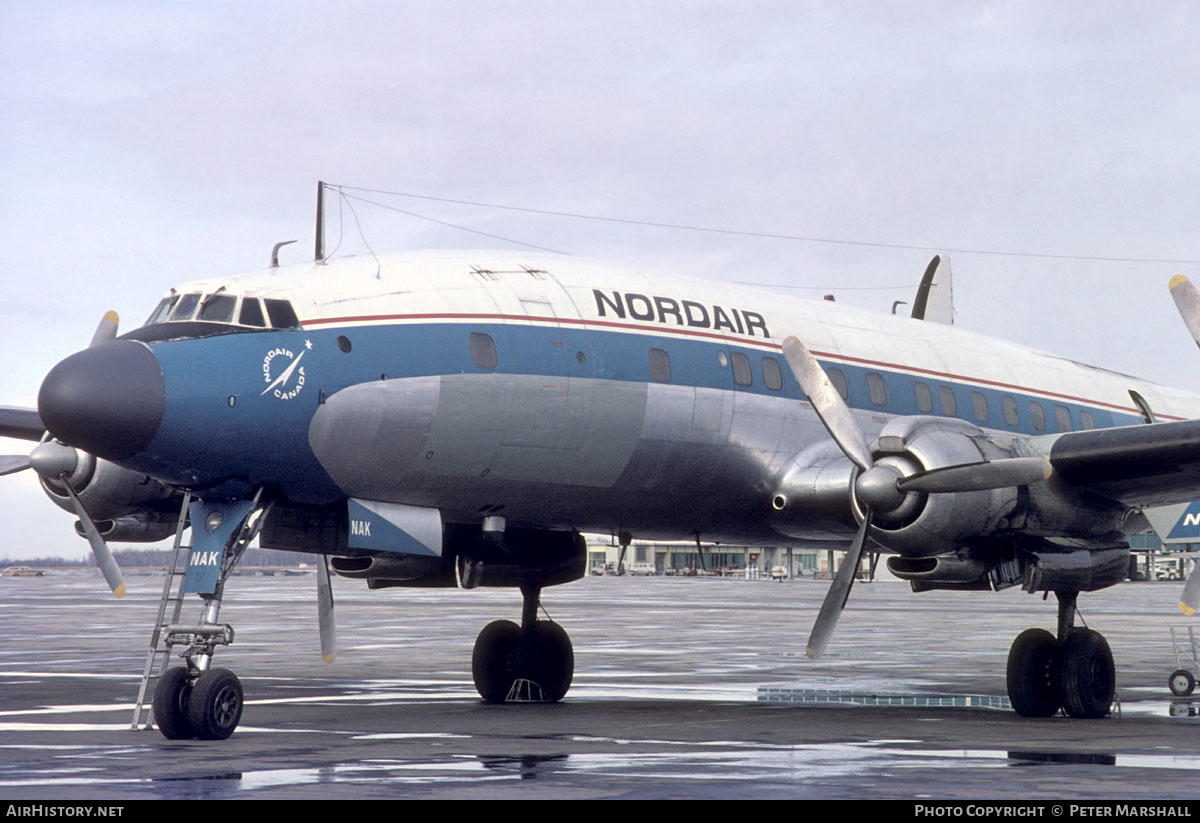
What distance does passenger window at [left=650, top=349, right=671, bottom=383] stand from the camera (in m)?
15.8

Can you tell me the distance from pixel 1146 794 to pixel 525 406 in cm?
717

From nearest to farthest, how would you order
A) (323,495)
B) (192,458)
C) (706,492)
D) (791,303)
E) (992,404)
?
(192,458)
(323,495)
(706,492)
(791,303)
(992,404)

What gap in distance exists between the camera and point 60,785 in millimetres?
9781

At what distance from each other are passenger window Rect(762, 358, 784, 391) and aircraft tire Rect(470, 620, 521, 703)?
4.87 metres

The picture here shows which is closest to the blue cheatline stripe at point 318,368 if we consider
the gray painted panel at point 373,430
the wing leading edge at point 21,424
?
the gray painted panel at point 373,430

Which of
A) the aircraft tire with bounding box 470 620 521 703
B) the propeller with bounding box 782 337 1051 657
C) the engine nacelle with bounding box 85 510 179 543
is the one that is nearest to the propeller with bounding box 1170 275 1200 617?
the propeller with bounding box 782 337 1051 657

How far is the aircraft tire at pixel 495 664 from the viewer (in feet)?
61.2

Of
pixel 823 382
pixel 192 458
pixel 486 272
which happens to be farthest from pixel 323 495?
pixel 823 382

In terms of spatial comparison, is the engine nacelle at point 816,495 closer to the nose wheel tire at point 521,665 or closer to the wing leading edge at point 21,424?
the nose wheel tire at point 521,665

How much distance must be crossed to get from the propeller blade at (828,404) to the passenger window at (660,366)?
133 centimetres

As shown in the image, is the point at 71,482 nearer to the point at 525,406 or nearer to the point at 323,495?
the point at 323,495

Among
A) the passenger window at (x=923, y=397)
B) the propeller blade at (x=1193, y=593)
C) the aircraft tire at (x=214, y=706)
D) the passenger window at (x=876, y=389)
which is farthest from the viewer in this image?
the passenger window at (x=923, y=397)

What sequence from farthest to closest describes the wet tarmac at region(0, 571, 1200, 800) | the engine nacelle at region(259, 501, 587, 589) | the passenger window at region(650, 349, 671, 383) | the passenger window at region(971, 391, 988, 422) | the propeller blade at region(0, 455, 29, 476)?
the passenger window at region(971, 391, 988, 422)
the propeller blade at region(0, 455, 29, 476)
the passenger window at region(650, 349, 671, 383)
the engine nacelle at region(259, 501, 587, 589)
the wet tarmac at region(0, 571, 1200, 800)

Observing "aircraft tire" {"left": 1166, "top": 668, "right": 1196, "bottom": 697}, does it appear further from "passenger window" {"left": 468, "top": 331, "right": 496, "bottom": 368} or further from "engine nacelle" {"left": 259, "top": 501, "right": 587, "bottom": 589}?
"passenger window" {"left": 468, "top": 331, "right": 496, "bottom": 368}
